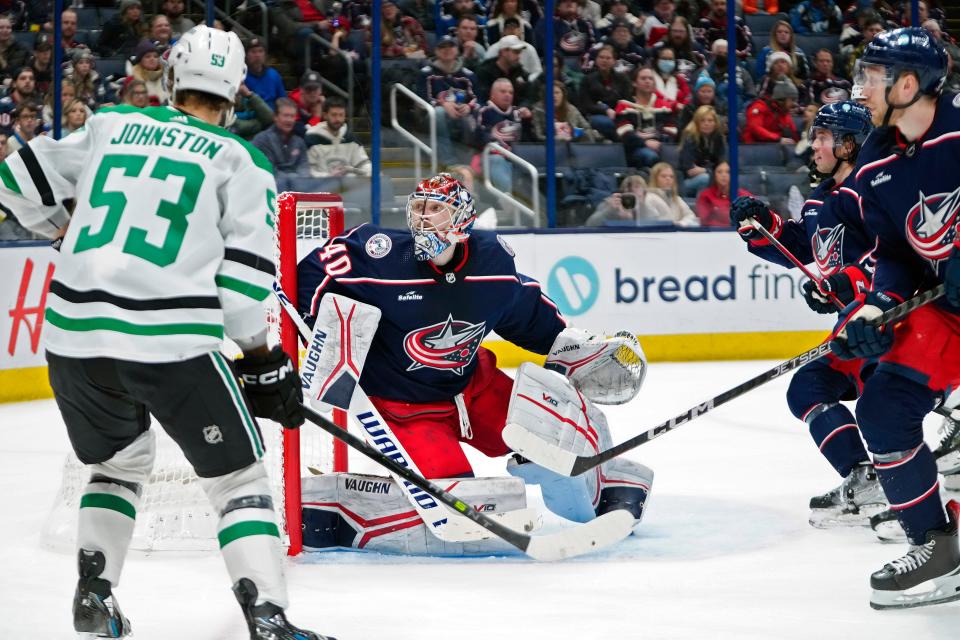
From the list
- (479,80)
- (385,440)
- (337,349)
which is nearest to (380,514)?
(385,440)

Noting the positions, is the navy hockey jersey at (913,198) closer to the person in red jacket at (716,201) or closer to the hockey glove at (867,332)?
the hockey glove at (867,332)

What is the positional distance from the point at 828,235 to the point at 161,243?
202 cm

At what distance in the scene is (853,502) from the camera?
3316mm

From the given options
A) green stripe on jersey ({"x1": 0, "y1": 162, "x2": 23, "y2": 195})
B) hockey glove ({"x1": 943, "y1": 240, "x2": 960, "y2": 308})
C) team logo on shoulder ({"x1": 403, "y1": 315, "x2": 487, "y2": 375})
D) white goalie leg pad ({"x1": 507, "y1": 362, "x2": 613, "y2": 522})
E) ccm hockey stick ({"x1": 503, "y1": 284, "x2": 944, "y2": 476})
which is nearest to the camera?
green stripe on jersey ({"x1": 0, "y1": 162, "x2": 23, "y2": 195})

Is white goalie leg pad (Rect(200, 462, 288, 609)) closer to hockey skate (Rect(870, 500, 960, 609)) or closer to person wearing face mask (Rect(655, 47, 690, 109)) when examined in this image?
hockey skate (Rect(870, 500, 960, 609))

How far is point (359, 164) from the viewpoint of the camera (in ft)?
21.6

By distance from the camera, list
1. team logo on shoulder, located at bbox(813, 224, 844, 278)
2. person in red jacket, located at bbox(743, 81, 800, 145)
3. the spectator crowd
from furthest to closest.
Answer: person in red jacket, located at bbox(743, 81, 800, 145), the spectator crowd, team logo on shoulder, located at bbox(813, 224, 844, 278)

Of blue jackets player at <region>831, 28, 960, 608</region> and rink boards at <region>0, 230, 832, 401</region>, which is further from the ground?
blue jackets player at <region>831, 28, 960, 608</region>

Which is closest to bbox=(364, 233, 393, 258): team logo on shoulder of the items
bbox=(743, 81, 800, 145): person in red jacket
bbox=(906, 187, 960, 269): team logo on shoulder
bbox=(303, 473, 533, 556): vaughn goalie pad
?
bbox=(303, 473, 533, 556): vaughn goalie pad

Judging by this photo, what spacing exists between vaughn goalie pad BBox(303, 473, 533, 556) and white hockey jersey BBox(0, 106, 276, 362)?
104cm

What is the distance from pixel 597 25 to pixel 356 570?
5.40 metres

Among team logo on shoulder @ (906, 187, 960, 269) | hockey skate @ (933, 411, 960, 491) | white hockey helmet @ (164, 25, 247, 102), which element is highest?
white hockey helmet @ (164, 25, 247, 102)

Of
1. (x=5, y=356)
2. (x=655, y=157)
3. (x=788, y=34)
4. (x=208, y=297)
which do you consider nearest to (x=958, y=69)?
(x=788, y=34)

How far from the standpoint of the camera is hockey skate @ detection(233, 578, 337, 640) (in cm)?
212
